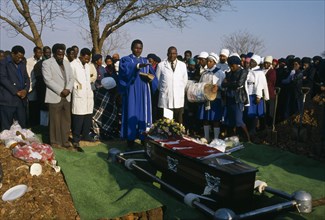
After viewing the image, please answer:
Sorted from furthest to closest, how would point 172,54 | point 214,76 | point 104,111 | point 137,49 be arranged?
point 104,111 < point 214,76 < point 172,54 < point 137,49

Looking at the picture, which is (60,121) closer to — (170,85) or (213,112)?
(170,85)

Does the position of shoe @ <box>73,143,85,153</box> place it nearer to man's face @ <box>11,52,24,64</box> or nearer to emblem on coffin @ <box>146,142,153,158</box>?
emblem on coffin @ <box>146,142,153,158</box>

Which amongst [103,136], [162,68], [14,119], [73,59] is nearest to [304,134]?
[162,68]

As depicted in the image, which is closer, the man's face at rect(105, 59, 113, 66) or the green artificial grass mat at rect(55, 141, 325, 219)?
the green artificial grass mat at rect(55, 141, 325, 219)

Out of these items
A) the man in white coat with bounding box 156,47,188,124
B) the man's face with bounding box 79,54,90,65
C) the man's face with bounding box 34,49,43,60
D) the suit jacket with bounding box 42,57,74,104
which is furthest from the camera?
the man's face with bounding box 34,49,43,60

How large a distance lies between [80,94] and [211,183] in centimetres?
420

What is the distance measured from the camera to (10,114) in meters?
7.22

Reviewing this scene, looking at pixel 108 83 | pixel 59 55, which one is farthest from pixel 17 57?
pixel 108 83

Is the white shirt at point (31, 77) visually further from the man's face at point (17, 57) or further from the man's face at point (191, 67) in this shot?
the man's face at point (191, 67)

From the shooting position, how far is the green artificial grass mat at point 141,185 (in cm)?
417

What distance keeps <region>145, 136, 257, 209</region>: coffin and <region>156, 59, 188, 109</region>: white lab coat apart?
2.56 meters

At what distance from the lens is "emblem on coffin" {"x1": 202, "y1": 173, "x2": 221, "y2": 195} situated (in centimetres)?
395

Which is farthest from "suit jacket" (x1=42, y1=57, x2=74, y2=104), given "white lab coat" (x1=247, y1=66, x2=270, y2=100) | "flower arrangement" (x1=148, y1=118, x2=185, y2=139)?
"white lab coat" (x1=247, y1=66, x2=270, y2=100)

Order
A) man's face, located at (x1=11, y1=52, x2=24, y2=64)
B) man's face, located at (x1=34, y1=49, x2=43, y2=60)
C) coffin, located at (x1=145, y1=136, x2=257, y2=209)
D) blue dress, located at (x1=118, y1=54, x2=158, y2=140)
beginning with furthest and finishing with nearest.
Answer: man's face, located at (x1=34, y1=49, x2=43, y2=60) < man's face, located at (x1=11, y1=52, x2=24, y2=64) < blue dress, located at (x1=118, y1=54, x2=158, y2=140) < coffin, located at (x1=145, y1=136, x2=257, y2=209)
